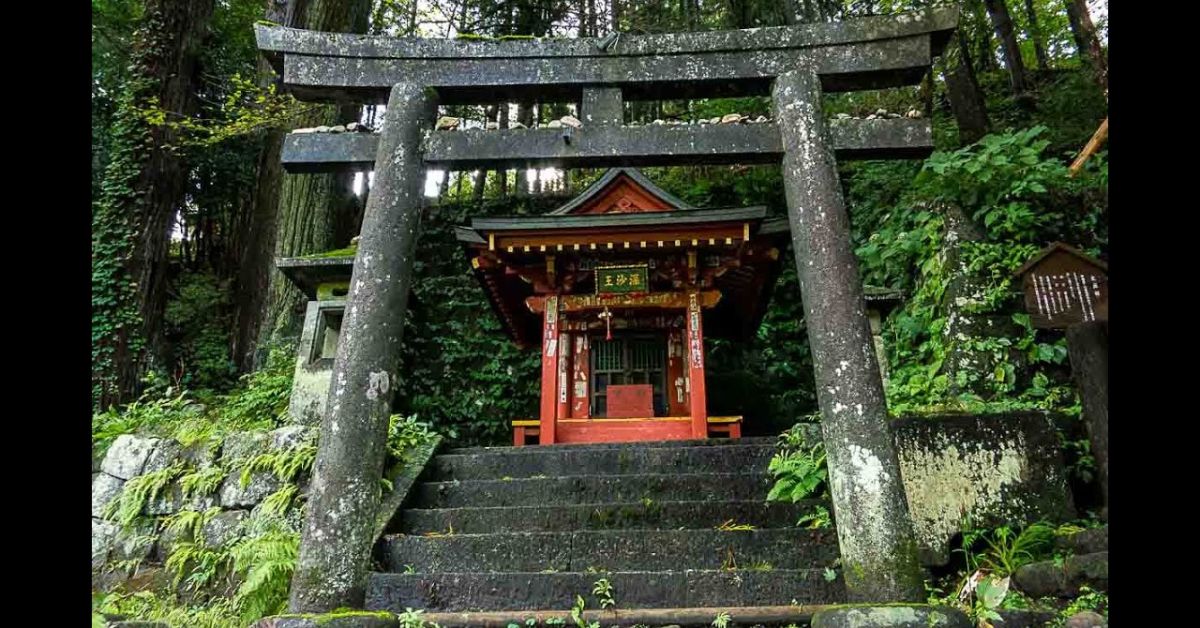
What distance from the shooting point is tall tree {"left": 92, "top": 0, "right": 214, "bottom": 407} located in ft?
33.2

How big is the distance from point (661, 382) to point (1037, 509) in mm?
5629

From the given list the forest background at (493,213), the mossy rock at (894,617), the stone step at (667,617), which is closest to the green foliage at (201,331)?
the forest background at (493,213)

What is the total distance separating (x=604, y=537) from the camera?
4.76m

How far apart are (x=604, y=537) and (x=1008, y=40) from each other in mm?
12343

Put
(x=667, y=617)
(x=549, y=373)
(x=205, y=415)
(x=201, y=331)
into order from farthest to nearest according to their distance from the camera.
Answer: (x=201, y=331)
(x=549, y=373)
(x=205, y=415)
(x=667, y=617)

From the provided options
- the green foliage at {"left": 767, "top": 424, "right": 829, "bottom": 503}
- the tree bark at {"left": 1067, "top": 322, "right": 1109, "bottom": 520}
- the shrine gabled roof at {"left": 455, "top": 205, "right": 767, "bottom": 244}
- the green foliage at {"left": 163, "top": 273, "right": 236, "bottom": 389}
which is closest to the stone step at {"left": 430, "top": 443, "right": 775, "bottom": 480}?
the green foliage at {"left": 767, "top": 424, "right": 829, "bottom": 503}

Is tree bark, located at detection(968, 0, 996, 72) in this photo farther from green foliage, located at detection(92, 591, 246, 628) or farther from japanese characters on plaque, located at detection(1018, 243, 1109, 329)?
green foliage, located at detection(92, 591, 246, 628)

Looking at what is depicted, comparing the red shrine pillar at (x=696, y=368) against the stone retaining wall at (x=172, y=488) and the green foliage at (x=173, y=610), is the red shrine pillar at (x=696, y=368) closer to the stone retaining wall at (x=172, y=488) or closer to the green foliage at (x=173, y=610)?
the stone retaining wall at (x=172, y=488)

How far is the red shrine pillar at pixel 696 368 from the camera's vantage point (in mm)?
8680

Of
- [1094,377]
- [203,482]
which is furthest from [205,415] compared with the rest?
[1094,377]

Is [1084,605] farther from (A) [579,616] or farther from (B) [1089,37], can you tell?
(B) [1089,37]

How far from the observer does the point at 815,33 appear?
5199mm

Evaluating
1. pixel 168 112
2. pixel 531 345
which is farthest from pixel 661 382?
pixel 168 112

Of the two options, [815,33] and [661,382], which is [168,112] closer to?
[661,382]
